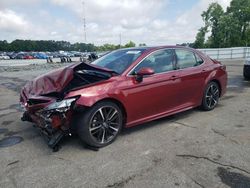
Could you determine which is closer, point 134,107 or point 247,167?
point 247,167

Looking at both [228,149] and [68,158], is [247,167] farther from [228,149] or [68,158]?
[68,158]

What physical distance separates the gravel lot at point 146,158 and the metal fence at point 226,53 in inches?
779

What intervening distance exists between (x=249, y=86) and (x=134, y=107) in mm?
6181

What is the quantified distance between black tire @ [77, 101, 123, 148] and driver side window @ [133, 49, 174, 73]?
878 millimetres

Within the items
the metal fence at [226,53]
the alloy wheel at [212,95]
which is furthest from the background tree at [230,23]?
the alloy wheel at [212,95]

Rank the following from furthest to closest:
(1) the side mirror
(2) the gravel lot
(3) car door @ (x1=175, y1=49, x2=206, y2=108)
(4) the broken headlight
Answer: (3) car door @ (x1=175, y1=49, x2=206, y2=108), (1) the side mirror, (4) the broken headlight, (2) the gravel lot

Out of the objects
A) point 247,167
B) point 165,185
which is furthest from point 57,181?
point 247,167

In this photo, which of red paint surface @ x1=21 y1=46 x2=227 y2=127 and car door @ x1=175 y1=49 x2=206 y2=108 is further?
car door @ x1=175 y1=49 x2=206 y2=108

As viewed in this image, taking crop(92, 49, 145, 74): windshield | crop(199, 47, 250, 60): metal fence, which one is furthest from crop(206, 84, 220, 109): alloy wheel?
crop(199, 47, 250, 60): metal fence

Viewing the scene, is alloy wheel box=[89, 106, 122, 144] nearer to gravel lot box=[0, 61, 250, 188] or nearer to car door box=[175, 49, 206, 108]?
gravel lot box=[0, 61, 250, 188]

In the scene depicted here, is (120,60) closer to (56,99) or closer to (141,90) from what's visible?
(141,90)

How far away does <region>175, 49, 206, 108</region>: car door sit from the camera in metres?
5.08

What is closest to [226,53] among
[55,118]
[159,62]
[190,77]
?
[190,77]

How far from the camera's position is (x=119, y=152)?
3824mm
